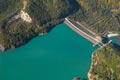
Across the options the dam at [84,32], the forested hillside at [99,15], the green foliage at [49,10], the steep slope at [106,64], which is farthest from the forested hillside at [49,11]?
the steep slope at [106,64]

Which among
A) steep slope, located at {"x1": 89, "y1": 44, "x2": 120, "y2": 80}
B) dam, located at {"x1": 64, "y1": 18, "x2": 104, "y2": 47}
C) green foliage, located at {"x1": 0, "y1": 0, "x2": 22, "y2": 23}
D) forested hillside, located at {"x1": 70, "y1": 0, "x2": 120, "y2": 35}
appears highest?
green foliage, located at {"x1": 0, "y1": 0, "x2": 22, "y2": 23}

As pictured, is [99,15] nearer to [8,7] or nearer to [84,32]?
[84,32]

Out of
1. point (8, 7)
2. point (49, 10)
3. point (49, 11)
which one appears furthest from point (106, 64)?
point (8, 7)

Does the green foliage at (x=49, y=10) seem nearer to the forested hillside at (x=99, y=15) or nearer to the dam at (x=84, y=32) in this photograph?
the forested hillside at (x=99, y=15)

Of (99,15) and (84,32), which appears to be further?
(99,15)

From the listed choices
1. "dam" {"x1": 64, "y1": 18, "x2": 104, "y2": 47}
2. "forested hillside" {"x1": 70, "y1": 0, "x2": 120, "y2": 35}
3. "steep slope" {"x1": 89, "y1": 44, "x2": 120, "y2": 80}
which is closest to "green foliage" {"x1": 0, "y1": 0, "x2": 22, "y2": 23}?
"dam" {"x1": 64, "y1": 18, "x2": 104, "y2": 47}

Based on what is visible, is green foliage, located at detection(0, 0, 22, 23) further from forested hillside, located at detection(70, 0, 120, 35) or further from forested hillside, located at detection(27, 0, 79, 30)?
forested hillside, located at detection(70, 0, 120, 35)

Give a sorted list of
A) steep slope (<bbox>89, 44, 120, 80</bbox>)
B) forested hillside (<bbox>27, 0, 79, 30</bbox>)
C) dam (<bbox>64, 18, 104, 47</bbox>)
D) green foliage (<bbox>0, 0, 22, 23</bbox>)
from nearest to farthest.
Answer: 1. steep slope (<bbox>89, 44, 120, 80</bbox>)
2. dam (<bbox>64, 18, 104, 47</bbox>)
3. green foliage (<bbox>0, 0, 22, 23</bbox>)
4. forested hillside (<bbox>27, 0, 79, 30</bbox>)

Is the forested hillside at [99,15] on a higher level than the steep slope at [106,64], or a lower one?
lower

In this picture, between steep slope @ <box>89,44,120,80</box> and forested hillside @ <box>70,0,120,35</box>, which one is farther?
forested hillside @ <box>70,0,120,35</box>
